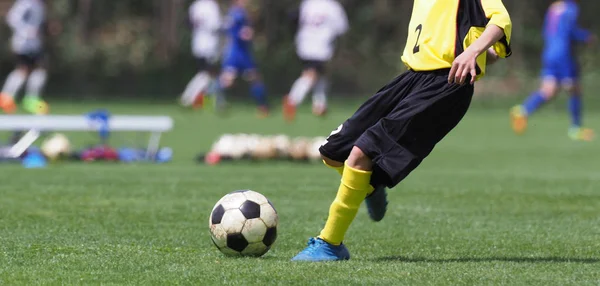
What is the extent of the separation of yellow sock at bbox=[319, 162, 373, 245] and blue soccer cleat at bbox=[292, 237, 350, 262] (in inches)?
1.1

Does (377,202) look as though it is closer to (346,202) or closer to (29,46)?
Answer: (346,202)

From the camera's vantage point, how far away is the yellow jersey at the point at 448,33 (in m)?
6.19

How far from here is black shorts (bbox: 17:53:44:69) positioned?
22.3m

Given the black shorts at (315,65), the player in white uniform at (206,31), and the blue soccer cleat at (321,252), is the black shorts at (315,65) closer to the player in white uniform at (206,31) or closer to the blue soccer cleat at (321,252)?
the player in white uniform at (206,31)

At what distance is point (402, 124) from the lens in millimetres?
6059

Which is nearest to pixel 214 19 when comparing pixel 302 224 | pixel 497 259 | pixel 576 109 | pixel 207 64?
pixel 207 64

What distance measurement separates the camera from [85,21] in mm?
34500

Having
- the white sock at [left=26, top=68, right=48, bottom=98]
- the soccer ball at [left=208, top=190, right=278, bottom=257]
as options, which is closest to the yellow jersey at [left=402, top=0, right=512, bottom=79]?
the soccer ball at [left=208, top=190, right=278, bottom=257]

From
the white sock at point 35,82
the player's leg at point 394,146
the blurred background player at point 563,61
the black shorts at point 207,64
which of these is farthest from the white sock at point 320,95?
the player's leg at point 394,146

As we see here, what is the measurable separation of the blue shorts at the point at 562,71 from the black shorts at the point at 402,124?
13267 millimetres

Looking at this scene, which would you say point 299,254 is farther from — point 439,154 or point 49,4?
point 49,4

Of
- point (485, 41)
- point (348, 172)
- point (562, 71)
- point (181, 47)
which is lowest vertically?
point (181, 47)

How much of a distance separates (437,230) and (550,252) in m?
1.26

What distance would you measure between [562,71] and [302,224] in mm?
12093
